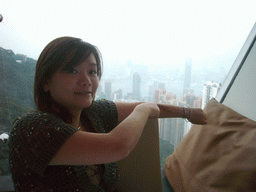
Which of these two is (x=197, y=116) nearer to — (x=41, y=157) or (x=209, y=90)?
(x=209, y=90)

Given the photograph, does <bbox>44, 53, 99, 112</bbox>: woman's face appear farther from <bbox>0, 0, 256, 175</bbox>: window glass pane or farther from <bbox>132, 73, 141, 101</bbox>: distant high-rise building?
<bbox>132, 73, 141, 101</bbox>: distant high-rise building

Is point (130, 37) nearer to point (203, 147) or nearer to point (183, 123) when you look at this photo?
point (183, 123)

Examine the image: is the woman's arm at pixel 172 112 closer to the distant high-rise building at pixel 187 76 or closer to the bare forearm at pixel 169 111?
the bare forearm at pixel 169 111

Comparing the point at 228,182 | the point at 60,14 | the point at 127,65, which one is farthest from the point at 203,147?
the point at 60,14

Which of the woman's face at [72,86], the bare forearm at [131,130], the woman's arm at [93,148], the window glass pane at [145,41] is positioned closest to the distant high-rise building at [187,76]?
the window glass pane at [145,41]

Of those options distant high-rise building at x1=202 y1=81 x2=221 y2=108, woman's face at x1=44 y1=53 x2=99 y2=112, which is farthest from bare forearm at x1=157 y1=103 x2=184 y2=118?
distant high-rise building at x1=202 y1=81 x2=221 y2=108

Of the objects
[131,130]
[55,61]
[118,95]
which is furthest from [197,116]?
[118,95]

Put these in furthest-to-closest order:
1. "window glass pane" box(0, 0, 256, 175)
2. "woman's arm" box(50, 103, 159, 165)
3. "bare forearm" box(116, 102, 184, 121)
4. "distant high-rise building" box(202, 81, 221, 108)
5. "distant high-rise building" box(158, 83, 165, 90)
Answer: "distant high-rise building" box(158, 83, 165, 90)
"distant high-rise building" box(202, 81, 221, 108)
"window glass pane" box(0, 0, 256, 175)
"bare forearm" box(116, 102, 184, 121)
"woman's arm" box(50, 103, 159, 165)
